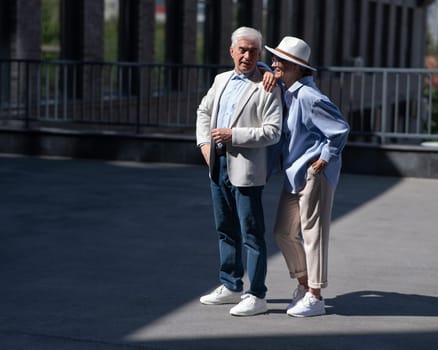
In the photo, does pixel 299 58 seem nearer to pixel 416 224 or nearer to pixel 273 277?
pixel 273 277

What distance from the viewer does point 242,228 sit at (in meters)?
6.50

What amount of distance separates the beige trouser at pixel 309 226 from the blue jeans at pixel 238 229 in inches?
6.3

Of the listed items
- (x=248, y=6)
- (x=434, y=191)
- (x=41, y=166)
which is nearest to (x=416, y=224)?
(x=434, y=191)

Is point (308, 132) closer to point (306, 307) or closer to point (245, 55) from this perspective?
point (245, 55)

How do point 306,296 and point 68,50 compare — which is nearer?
point 306,296

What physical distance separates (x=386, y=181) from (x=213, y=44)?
37.1 ft

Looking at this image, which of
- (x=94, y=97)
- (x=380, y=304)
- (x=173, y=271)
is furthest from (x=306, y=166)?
(x=94, y=97)

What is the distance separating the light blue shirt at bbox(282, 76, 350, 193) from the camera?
20.9ft

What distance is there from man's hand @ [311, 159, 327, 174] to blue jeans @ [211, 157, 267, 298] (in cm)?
35

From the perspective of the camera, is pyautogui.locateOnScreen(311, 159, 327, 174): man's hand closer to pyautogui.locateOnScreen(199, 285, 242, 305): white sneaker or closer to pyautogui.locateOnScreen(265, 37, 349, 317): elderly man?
pyautogui.locateOnScreen(265, 37, 349, 317): elderly man

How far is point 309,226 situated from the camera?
6520 millimetres

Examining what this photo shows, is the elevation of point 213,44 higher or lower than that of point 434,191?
higher

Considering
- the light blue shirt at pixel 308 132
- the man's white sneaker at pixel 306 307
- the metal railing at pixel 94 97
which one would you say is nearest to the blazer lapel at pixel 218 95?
the light blue shirt at pixel 308 132

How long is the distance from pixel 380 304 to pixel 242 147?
56.5 inches
